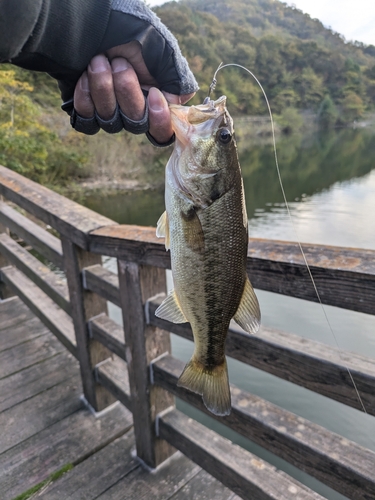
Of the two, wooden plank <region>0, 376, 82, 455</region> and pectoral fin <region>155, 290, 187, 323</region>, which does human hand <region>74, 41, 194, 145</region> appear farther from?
wooden plank <region>0, 376, 82, 455</region>

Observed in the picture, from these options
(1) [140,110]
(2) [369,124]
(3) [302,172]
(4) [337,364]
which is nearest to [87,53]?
(1) [140,110]

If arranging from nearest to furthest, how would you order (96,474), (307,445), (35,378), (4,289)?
(307,445) < (96,474) < (35,378) < (4,289)

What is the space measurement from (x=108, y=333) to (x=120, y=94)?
1419mm

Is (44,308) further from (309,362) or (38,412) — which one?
(309,362)

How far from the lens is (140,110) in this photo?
2.95ft

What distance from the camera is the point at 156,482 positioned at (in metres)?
1.82

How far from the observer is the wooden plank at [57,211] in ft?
6.10

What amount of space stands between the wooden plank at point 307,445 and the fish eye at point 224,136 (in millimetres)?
950

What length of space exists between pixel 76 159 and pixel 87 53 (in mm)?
13988

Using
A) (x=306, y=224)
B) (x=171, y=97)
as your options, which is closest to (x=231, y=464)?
(x=171, y=97)

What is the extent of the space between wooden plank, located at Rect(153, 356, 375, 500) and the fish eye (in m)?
0.95

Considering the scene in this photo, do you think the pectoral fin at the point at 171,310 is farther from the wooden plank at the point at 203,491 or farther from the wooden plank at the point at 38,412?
the wooden plank at the point at 38,412

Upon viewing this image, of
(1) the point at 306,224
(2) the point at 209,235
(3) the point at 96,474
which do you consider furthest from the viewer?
(1) the point at 306,224

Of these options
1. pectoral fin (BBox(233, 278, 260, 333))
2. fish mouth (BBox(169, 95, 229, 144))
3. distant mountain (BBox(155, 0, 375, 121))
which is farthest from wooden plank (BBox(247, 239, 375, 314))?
distant mountain (BBox(155, 0, 375, 121))
